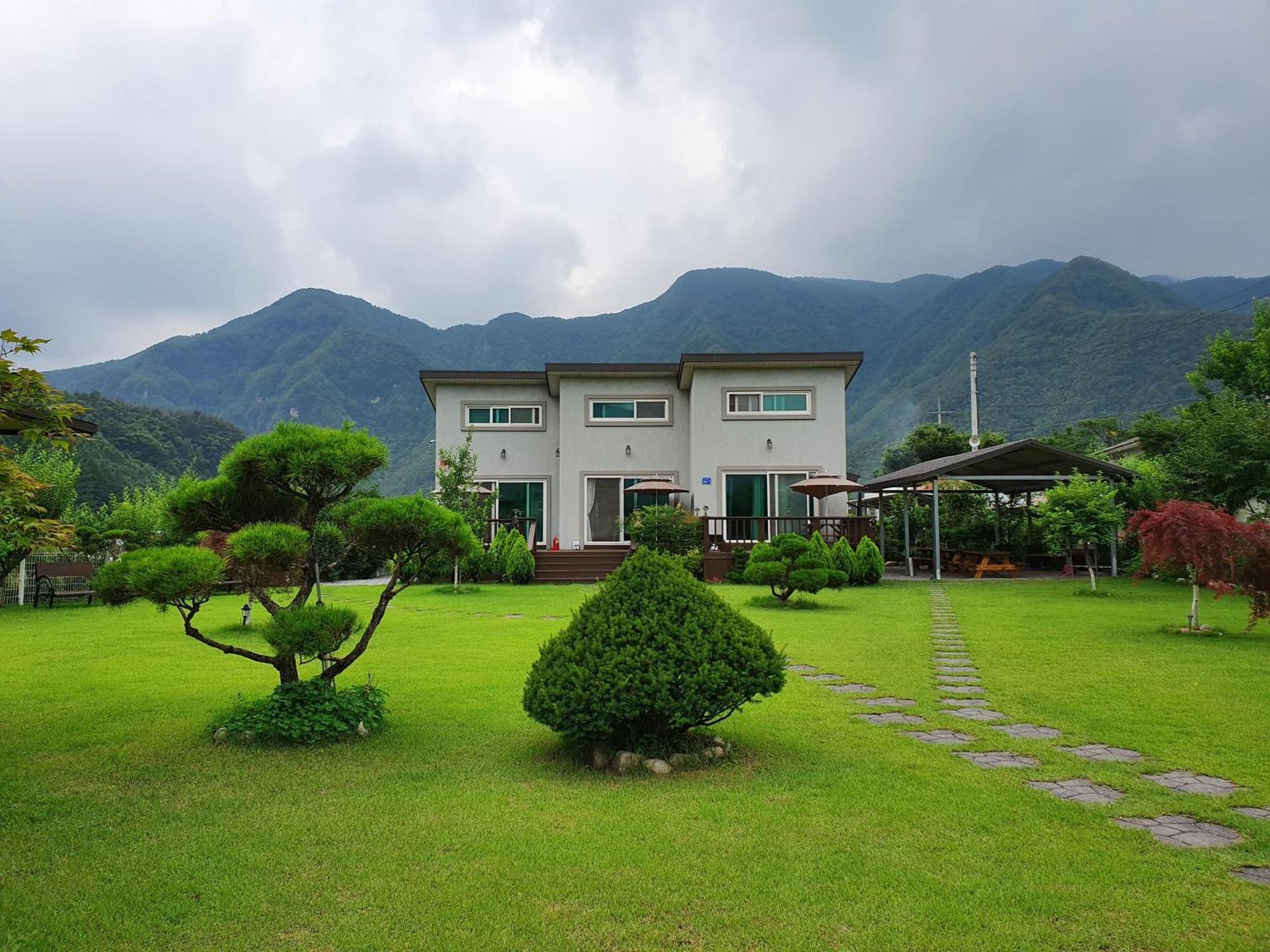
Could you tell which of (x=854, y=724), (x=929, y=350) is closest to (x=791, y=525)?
(x=854, y=724)

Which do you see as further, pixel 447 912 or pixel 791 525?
pixel 791 525

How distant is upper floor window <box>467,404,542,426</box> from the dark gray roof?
9.79m

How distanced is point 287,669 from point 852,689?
4745 mm

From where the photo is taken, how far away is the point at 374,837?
3500mm

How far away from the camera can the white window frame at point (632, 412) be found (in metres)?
21.8

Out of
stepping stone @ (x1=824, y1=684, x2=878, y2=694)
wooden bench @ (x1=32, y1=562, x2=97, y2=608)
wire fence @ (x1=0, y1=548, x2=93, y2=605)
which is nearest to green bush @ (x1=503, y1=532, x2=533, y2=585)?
wooden bench @ (x1=32, y1=562, x2=97, y2=608)

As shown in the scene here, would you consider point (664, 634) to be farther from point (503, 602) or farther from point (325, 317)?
point (325, 317)

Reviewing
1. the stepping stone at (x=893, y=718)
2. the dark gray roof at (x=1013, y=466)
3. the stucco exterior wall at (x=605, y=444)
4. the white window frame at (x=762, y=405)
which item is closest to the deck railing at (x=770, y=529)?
the dark gray roof at (x=1013, y=466)

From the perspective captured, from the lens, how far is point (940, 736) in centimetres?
525

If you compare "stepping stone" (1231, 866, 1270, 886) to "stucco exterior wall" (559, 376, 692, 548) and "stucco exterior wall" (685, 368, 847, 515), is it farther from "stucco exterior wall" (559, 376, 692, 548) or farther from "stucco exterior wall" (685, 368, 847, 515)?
"stucco exterior wall" (559, 376, 692, 548)

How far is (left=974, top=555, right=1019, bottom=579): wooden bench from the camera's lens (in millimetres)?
18953

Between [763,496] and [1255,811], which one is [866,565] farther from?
[1255,811]

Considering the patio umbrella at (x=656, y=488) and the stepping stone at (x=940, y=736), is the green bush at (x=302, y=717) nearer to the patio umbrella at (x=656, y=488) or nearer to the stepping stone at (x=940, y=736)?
the stepping stone at (x=940, y=736)

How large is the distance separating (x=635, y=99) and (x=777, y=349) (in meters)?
62.7
